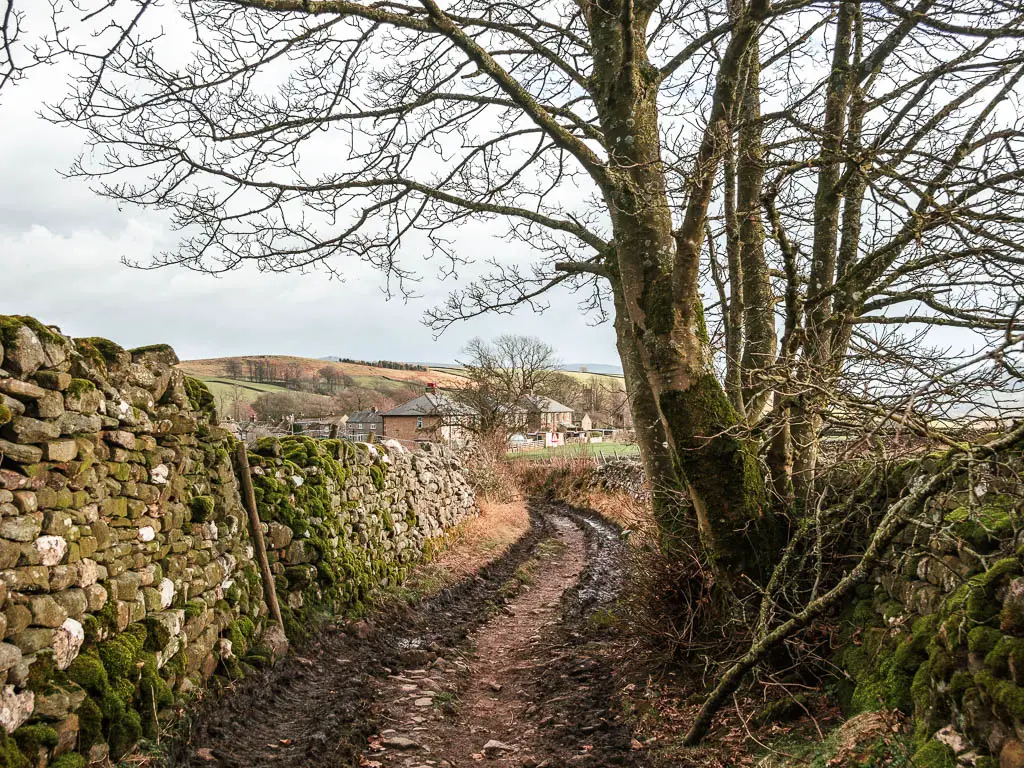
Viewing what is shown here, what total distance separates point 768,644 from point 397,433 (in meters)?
52.5

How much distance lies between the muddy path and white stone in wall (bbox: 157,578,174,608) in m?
0.90

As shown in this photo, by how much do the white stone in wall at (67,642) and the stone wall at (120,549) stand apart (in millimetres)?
12

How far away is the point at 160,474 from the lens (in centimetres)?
555

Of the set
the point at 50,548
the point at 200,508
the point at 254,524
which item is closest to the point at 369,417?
the point at 254,524

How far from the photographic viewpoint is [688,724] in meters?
4.96

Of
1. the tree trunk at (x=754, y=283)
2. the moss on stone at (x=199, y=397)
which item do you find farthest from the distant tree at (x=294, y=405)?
the tree trunk at (x=754, y=283)

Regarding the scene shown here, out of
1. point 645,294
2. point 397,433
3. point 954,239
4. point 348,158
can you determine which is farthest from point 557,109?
point 397,433

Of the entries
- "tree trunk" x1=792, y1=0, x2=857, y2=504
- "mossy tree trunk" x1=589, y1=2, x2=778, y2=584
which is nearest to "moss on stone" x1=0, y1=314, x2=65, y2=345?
"mossy tree trunk" x1=589, y1=2, x2=778, y2=584

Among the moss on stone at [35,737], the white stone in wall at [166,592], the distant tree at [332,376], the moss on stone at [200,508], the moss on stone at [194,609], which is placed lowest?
the moss on stone at [35,737]

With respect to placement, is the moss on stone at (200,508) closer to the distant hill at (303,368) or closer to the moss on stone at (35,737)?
the moss on stone at (35,737)

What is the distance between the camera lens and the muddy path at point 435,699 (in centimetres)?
484

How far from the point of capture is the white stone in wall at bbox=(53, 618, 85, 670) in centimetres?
401

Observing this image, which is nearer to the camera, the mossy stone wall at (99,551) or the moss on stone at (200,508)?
the mossy stone wall at (99,551)

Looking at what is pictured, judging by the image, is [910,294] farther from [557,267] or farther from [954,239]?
[557,267]
